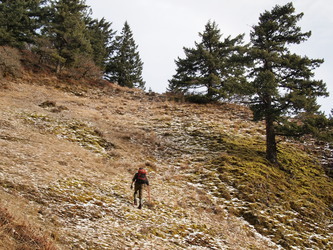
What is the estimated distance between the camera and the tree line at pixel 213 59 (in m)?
16.8

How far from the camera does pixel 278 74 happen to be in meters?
18.1

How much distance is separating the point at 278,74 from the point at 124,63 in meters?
31.2

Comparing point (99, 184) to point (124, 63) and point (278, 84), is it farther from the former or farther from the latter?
point (124, 63)

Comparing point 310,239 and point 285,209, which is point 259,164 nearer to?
point 285,209

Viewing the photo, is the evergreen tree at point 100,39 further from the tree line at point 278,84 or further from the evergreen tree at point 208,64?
the tree line at point 278,84

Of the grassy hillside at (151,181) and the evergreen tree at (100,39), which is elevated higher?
the evergreen tree at (100,39)

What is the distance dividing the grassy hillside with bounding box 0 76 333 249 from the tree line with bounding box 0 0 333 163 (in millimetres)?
3444

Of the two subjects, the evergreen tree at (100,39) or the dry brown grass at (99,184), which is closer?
the dry brown grass at (99,184)

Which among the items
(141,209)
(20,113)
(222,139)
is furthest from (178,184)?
(20,113)

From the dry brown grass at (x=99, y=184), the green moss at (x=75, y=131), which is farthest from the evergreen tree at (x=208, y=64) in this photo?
the green moss at (x=75, y=131)

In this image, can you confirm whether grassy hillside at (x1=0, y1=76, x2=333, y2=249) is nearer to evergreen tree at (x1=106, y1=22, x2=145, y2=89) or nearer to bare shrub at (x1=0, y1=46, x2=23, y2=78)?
bare shrub at (x1=0, y1=46, x2=23, y2=78)

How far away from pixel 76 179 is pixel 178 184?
5.65 meters

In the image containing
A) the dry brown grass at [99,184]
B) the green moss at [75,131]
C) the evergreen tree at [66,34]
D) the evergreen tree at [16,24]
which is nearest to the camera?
the dry brown grass at [99,184]

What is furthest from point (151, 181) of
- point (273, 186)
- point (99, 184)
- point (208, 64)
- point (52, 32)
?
point (52, 32)
